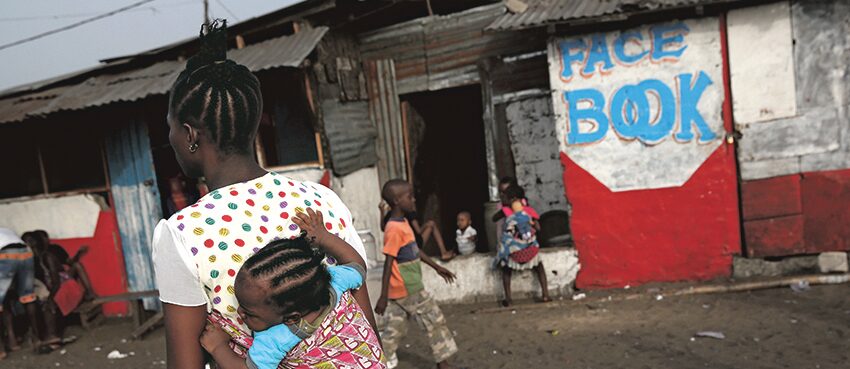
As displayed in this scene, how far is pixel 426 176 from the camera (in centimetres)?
827

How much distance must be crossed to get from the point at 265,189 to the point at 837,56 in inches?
236

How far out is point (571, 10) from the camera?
5.86 m

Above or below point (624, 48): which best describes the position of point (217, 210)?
below

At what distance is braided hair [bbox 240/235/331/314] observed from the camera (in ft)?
4.68

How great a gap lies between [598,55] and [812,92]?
6.52ft

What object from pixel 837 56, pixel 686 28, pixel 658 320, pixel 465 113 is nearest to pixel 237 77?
pixel 658 320

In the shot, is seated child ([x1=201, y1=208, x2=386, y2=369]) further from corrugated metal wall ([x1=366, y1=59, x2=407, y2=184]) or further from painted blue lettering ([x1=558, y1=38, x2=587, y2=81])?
corrugated metal wall ([x1=366, y1=59, x2=407, y2=184])

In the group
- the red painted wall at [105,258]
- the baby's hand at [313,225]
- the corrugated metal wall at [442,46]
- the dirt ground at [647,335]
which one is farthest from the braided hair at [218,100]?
the red painted wall at [105,258]

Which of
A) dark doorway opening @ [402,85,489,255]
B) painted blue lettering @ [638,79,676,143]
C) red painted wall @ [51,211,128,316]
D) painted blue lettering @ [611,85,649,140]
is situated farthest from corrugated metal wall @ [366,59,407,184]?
red painted wall @ [51,211,128,316]

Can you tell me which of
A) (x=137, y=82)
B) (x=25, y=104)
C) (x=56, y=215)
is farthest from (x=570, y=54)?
(x=56, y=215)

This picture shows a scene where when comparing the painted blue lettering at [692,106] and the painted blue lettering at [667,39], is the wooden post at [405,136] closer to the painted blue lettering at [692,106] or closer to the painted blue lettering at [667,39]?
the painted blue lettering at [667,39]

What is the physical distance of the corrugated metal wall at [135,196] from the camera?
26.1 ft

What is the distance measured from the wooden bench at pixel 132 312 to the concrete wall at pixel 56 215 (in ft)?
3.37

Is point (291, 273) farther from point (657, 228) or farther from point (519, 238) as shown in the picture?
point (657, 228)
